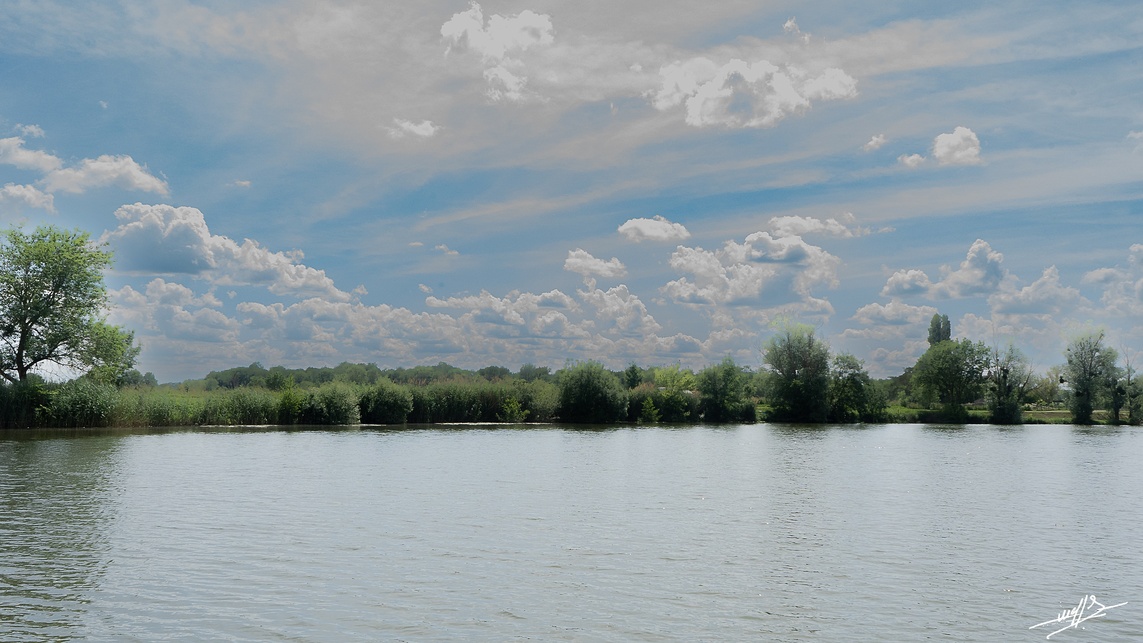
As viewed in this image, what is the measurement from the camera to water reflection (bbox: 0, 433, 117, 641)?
11.5m

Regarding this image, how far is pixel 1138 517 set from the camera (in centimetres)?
2317

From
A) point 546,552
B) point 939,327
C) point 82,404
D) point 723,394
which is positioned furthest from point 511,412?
point 939,327

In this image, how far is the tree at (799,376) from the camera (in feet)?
327

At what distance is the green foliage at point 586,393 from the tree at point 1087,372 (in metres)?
65.0

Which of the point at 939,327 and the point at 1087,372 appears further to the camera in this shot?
the point at 939,327

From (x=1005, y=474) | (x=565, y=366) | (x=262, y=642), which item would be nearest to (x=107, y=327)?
(x=565, y=366)

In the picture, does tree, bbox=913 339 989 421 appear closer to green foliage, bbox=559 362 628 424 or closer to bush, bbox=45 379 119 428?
green foliage, bbox=559 362 628 424

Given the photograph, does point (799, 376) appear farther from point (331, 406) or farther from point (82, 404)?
point (82, 404)

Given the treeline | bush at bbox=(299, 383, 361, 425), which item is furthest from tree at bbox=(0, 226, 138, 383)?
bush at bbox=(299, 383, 361, 425)

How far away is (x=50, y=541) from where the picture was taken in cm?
1656

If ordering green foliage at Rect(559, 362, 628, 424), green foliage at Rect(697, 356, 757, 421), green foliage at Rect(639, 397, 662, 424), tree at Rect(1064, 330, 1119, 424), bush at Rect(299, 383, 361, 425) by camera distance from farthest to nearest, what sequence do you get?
tree at Rect(1064, 330, 1119, 424) < green foliage at Rect(697, 356, 757, 421) < green foliage at Rect(639, 397, 662, 424) < green foliage at Rect(559, 362, 628, 424) < bush at Rect(299, 383, 361, 425)
